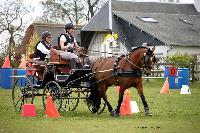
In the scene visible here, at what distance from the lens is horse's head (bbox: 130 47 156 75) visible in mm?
15398

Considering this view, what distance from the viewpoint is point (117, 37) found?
4969 centimetres

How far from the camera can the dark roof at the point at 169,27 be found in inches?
1831

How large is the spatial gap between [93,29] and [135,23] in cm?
529

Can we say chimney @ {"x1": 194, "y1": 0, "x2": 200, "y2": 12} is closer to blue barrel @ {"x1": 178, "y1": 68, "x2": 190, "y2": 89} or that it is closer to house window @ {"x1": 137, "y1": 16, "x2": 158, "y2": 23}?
house window @ {"x1": 137, "y1": 16, "x2": 158, "y2": 23}

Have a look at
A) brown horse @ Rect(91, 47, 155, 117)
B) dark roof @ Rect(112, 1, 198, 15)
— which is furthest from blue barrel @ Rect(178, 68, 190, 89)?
dark roof @ Rect(112, 1, 198, 15)

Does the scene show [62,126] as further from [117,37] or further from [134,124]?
[117,37]

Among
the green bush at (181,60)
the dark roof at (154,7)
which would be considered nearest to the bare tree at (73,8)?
the dark roof at (154,7)

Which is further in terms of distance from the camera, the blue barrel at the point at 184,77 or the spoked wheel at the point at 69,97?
the blue barrel at the point at 184,77

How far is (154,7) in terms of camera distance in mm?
55344

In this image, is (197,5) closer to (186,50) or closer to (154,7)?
(154,7)

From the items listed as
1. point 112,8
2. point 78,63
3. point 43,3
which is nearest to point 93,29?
point 112,8

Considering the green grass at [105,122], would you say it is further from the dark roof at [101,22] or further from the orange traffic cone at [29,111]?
the dark roof at [101,22]

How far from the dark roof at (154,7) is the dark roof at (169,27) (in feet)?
6.98

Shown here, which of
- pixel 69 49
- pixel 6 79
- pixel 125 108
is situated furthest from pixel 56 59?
pixel 6 79
